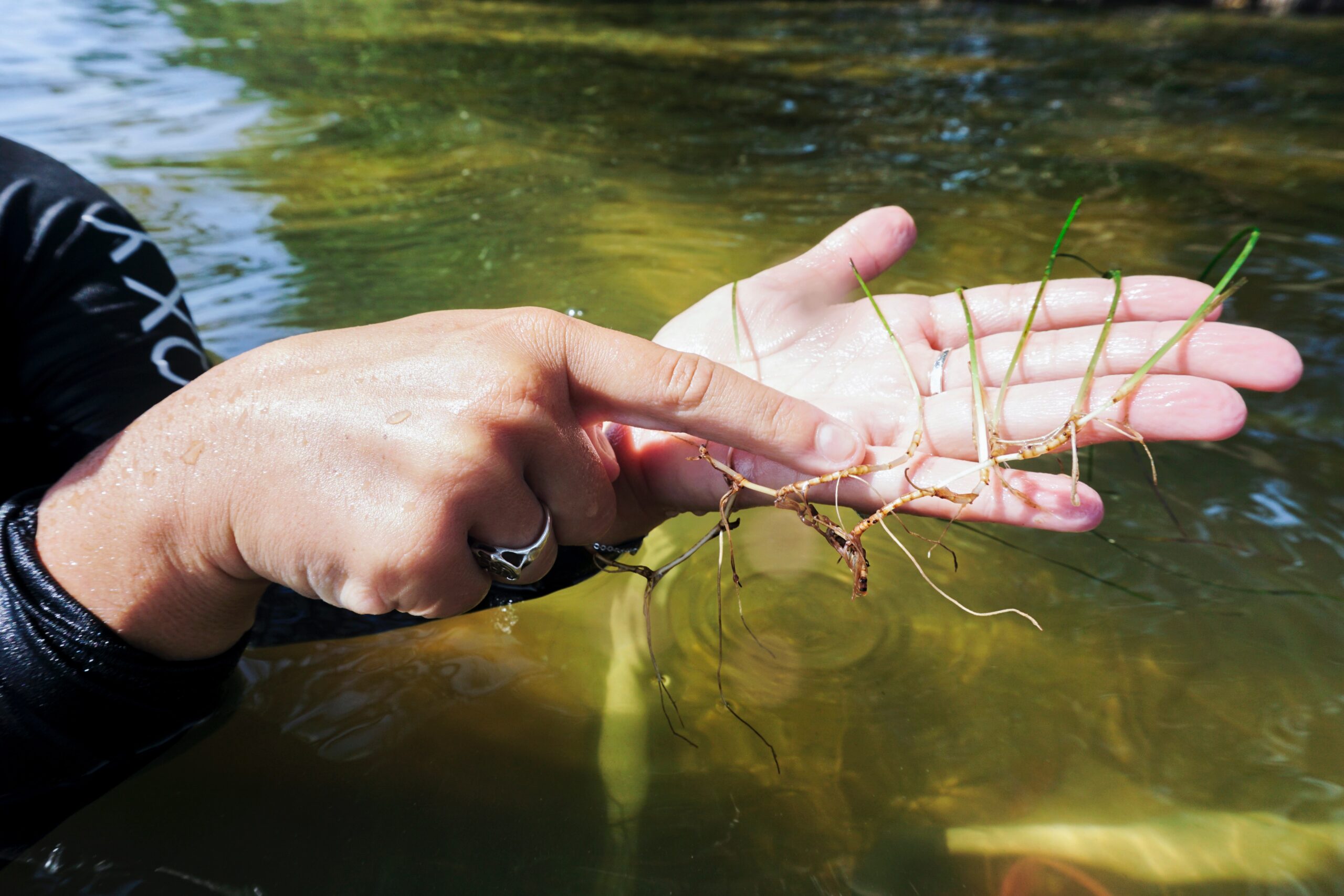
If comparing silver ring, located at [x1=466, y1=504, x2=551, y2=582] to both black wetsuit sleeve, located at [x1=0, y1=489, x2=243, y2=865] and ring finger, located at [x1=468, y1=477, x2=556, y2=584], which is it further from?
black wetsuit sleeve, located at [x1=0, y1=489, x2=243, y2=865]

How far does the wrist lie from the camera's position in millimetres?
1477

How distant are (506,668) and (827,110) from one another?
21.4ft

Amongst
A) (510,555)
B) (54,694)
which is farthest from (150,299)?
(510,555)

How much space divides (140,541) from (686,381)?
3.40ft

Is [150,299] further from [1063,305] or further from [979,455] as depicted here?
[1063,305]

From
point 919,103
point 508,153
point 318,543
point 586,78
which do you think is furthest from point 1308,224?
point 586,78

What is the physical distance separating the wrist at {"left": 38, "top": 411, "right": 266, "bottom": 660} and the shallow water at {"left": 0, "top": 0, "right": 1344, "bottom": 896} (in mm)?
439

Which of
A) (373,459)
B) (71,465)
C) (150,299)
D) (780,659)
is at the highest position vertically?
(373,459)

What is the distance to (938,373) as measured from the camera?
1.94 m

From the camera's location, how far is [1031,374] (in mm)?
1866

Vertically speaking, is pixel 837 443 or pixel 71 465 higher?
pixel 837 443

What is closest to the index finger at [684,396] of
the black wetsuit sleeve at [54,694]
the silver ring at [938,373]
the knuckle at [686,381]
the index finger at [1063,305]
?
the knuckle at [686,381]

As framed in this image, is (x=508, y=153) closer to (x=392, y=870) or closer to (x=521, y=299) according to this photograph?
(x=521, y=299)

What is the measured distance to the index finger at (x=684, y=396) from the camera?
4.85 ft
